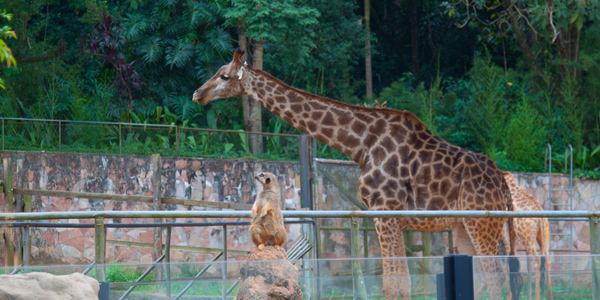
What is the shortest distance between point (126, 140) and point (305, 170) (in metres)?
5.01

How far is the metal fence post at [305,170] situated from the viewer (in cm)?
849

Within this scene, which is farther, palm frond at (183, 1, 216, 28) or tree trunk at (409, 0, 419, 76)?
tree trunk at (409, 0, 419, 76)

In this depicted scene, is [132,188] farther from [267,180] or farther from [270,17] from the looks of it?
[267,180]

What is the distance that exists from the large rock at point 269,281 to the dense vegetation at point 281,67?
10.8 meters

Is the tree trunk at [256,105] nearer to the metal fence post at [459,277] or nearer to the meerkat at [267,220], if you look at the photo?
the meerkat at [267,220]

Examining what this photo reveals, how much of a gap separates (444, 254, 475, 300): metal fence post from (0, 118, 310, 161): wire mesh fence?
914cm

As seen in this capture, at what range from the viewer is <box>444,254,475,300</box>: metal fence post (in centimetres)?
314

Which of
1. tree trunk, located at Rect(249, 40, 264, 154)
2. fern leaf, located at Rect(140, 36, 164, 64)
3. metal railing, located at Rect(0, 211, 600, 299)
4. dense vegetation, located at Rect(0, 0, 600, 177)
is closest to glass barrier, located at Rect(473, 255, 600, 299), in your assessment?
metal railing, located at Rect(0, 211, 600, 299)

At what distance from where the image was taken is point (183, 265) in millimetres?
3736

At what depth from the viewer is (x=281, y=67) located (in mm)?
16484

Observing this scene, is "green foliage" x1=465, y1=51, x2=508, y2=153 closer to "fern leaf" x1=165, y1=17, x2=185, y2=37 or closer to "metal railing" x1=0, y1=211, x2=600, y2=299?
"fern leaf" x1=165, y1=17, x2=185, y2=37

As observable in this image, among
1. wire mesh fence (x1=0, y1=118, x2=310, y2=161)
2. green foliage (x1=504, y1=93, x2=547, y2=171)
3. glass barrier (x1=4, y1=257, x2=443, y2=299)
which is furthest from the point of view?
green foliage (x1=504, y1=93, x2=547, y2=171)

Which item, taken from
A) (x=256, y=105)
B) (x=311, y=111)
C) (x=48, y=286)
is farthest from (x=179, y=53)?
(x=48, y=286)

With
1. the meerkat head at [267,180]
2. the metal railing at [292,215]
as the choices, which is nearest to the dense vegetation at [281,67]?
the metal railing at [292,215]
